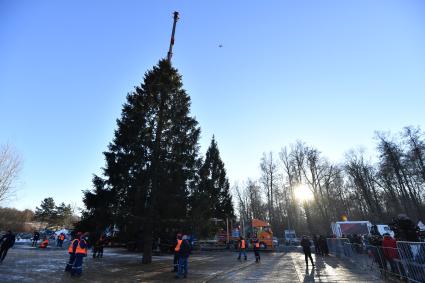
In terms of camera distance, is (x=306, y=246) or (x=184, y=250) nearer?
(x=184, y=250)

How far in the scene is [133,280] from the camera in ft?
29.5

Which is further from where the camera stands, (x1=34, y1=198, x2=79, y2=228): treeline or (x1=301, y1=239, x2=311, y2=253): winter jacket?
(x1=34, y1=198, x2=79, y2=228): treeline

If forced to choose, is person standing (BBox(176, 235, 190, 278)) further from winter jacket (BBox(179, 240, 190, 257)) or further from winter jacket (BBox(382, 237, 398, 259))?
winter jacket (BBox(382, 237, 398, 259))

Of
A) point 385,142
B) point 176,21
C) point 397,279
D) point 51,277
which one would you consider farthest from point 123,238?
point 385,142

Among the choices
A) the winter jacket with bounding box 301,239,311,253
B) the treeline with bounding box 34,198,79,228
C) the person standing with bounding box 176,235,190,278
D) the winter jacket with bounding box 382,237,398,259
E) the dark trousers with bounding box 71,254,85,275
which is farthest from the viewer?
the treeline with bounding box 34,198,79,228

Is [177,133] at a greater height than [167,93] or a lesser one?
lesser

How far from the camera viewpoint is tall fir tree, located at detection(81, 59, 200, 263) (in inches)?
575

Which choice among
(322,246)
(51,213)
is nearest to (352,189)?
(322,246)

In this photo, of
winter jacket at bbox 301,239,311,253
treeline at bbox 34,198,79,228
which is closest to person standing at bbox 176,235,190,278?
winter jacket at bbox 301,239,311,253

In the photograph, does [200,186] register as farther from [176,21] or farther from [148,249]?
[176,21]

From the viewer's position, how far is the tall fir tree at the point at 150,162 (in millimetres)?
14617

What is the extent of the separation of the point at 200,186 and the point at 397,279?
11.2m

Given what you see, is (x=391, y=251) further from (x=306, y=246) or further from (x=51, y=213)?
(x=51, y=213)

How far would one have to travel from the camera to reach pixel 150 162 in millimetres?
15812
